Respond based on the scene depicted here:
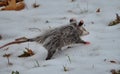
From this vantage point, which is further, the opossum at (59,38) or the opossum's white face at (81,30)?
the opossum's white face at (81,30)

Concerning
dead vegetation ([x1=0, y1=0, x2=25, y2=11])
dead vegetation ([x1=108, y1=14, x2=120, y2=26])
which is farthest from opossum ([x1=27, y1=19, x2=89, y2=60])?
dead vegetation ([x1=0, y1=0, x2=25, y2=11])

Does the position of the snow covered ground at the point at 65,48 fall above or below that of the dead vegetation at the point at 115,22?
below

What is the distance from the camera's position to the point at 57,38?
15.7 ft

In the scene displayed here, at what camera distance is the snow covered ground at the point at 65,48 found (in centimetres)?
446

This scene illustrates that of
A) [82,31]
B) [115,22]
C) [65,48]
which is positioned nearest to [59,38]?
[65,48]

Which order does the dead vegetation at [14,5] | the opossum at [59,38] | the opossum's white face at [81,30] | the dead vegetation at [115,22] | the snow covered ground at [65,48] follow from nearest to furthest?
the snow covered ground at [65,48], the opossum at [59,38], the opossum's white face at [81,30], the dead vegetation at [115,22], the dead vegetation at [14,5]

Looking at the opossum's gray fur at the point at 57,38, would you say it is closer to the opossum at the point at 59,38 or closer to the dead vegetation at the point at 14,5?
the opossum at the point at 59,38

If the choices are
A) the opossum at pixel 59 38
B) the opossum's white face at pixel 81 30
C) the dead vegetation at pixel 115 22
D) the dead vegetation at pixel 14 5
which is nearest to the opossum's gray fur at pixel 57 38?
the opossum at pixel 59 38

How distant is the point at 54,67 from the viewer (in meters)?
4.47

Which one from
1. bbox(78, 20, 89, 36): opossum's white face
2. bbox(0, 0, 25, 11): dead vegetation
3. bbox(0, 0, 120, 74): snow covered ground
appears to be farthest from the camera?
bbox(0, 0, 25, 11): dead vegetation

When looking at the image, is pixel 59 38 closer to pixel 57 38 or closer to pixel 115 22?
pixel 57 38

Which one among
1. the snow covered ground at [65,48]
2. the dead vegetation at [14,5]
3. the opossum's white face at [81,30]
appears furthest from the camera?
the dead vegetation at [14,5]

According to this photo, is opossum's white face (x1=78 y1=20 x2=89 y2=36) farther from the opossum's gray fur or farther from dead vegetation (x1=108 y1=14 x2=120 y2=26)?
dead vegetation (x1=108 y1=14 x2=120 y2=26)

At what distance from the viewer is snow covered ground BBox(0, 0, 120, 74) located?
4465mm
